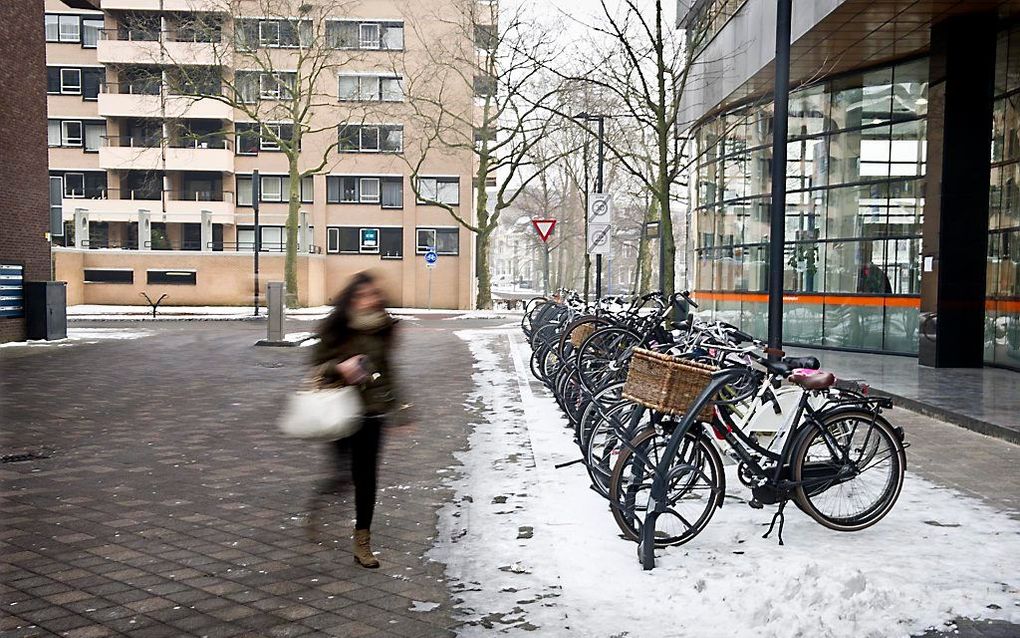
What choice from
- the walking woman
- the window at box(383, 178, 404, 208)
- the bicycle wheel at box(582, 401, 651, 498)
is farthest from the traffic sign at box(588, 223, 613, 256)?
the window at box(383, 178, 404, 208)

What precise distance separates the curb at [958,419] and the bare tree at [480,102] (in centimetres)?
2384

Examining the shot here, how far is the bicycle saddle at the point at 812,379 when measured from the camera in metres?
5.75

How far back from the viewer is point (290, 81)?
49.4 m

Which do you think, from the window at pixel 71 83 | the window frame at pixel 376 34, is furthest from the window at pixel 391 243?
the window at pixel 71 83

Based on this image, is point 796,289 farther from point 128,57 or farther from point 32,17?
point 128,57

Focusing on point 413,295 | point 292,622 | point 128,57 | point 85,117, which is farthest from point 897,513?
point 85,117

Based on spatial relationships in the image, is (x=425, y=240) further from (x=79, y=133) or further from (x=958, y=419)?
(x=958, y=419)

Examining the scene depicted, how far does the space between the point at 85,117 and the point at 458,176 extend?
68.6 ft

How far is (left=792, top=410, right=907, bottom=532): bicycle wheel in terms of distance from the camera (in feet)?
19.2

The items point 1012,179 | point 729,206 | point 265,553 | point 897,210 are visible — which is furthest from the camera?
point 729,206

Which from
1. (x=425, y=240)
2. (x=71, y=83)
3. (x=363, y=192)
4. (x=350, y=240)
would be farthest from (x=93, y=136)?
(x=425, y=240)

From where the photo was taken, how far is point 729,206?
23938 millimetres

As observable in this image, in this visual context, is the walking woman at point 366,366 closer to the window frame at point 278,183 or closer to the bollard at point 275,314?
the bollard at point 275,314

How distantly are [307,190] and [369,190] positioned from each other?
3.22 metres
